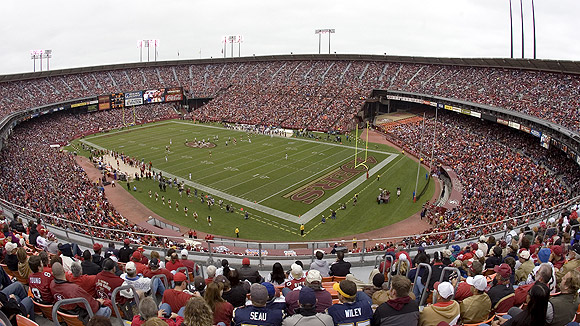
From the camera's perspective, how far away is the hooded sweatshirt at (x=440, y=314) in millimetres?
5223

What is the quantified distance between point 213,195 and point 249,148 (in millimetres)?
17581

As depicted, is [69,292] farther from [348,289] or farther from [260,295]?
[348,289]

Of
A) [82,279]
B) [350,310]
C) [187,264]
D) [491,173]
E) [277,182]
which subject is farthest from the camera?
[277,182]

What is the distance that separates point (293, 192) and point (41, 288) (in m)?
28.7

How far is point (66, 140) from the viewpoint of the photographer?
187 ft

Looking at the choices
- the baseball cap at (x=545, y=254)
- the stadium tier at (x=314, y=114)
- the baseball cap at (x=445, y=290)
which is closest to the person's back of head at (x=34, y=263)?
the baseball cap at (x=445, y=290)

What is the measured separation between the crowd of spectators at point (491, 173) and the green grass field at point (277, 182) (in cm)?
368

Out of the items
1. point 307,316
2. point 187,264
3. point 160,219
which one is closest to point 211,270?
point 187,264

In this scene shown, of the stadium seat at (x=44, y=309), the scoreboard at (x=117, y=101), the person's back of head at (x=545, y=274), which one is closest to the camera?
the person's back of head at (x=545, y=274)

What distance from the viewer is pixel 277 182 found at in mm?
37531

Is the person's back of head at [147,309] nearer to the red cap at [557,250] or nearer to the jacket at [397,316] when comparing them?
the jacket at [397,316]

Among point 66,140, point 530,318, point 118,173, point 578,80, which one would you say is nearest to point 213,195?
point 118,173

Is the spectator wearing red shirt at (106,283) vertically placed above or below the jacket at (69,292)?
below

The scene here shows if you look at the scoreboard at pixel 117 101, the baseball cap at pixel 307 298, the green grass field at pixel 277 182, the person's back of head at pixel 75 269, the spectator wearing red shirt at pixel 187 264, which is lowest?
the green grass field at pixel 277 182
